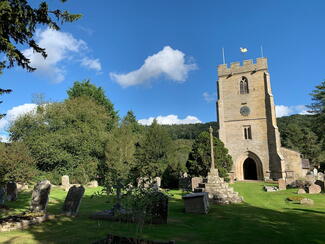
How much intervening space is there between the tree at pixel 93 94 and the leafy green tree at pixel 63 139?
8602 mm

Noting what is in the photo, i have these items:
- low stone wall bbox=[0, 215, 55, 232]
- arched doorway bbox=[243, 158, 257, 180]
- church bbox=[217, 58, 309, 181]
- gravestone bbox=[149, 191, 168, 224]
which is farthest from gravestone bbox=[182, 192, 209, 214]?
arched doorway bbox=[243, 158, 257, 180]

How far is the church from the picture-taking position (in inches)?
1174

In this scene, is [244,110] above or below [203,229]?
above

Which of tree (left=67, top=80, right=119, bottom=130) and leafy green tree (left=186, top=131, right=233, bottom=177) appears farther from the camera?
tree (left=67, top=80, right=119, bottom=130)

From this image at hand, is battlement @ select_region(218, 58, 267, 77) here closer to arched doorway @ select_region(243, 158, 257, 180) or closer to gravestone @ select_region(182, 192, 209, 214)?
arched doorway @ select_region(243, 158, 257, 180)

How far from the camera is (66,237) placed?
21.3 feet

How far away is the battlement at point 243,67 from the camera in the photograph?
1291 inches

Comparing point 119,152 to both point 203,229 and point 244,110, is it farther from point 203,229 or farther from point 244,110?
point 203,229

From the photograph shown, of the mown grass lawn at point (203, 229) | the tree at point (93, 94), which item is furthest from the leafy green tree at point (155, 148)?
the mown grass lawn at point (203, 229)

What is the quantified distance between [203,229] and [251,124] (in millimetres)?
26559

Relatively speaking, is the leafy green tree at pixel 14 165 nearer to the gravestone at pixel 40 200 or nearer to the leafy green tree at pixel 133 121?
the gravestone at pixel 40 200

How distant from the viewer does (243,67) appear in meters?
33.6

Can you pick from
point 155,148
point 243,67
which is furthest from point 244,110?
point 155,148

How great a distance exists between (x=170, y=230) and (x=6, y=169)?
16186 millimetres
